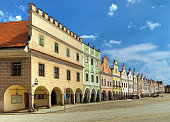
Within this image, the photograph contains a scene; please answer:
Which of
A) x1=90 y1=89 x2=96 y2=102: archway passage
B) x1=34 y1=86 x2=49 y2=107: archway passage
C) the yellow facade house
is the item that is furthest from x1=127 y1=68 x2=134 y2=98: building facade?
x1=34 y1=86 x2=49 y2=107: archway passage

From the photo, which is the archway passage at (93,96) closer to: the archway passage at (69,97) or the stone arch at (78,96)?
the stone arch at (78,96)

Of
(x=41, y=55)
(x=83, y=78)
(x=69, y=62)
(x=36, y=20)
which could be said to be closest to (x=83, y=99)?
(x=83, y=78)

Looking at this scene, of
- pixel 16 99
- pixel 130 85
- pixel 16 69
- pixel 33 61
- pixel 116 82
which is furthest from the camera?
pixel 130 85

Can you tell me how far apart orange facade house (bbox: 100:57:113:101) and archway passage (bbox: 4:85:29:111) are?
26.4 metres

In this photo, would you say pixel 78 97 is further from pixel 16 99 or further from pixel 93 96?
pixel 16 99

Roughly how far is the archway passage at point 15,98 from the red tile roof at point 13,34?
5.01m

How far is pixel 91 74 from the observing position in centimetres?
4512

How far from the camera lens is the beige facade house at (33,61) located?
23.8 m

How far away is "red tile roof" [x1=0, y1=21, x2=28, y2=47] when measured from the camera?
24453 millimetres

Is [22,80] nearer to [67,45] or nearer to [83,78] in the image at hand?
[67,45]

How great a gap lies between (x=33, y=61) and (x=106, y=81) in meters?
31.9

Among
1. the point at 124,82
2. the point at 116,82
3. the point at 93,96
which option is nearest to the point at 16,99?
the point at 93,96

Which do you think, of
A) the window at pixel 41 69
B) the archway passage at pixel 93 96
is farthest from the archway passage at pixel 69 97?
the window at pixel 41 69

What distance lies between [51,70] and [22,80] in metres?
5.55
